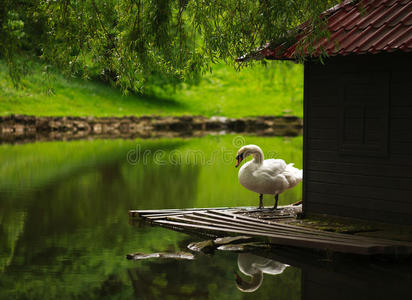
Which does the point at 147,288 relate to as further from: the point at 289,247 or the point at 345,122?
the point at 345,122

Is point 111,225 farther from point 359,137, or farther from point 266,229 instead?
point 359,137

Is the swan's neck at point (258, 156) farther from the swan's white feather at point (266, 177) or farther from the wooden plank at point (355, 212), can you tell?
the wooden plank at point (355, 212)

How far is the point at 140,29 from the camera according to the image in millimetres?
11750

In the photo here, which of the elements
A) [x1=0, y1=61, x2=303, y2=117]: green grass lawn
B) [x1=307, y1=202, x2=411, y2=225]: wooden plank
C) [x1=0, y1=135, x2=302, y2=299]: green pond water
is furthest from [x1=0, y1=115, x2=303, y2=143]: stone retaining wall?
[x1=307, y1=202, x2=411, y2=225]: wooden plank

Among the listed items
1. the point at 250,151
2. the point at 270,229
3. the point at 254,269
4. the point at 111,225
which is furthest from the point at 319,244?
the point at 111,225

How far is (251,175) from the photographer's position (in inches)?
578

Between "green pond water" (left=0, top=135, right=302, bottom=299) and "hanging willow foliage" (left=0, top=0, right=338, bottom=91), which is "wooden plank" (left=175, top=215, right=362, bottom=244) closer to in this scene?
"green pond water" (left=0, top=135, right=302, bottom=299)

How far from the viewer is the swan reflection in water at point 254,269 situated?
1012cm

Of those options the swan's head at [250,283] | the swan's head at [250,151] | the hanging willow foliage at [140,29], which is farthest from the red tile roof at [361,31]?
the swan's head at [250,283]

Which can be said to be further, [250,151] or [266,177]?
[250,151]

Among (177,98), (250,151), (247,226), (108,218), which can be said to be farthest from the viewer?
(177,98)

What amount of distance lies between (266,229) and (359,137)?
7.19 feet

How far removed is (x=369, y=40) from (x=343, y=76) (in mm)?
1281

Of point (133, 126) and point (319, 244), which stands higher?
point (133, 126)
